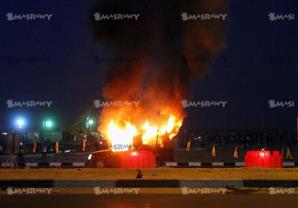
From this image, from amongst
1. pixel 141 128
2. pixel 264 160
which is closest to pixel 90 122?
pixel 141 128

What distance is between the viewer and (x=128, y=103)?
131 feet

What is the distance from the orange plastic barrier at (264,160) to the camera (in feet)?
84.9

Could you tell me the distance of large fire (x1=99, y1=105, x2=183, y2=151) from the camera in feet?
112

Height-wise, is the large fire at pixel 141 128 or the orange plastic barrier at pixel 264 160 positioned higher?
the large fire at pixel 141 128

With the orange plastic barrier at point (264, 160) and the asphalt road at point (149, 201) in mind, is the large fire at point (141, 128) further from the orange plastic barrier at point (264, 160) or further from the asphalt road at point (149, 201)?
the asphalt road at point (149, 201)

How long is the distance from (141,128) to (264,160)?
1112 cm

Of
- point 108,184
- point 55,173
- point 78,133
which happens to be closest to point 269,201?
point 108,184

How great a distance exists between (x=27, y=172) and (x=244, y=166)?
9353 millimetres

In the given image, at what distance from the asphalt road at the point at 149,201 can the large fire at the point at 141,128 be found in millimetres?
15888

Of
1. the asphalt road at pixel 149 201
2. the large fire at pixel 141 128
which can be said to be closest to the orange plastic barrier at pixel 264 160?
the large fire at pixel 141 128

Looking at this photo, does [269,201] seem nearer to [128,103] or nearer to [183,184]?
[183,184]

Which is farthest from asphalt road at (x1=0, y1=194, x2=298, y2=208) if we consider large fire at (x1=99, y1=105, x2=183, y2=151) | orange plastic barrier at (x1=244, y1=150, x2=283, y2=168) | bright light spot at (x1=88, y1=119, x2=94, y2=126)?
bright light spot at (x1=88, y1=119, x2=94, y2=126)

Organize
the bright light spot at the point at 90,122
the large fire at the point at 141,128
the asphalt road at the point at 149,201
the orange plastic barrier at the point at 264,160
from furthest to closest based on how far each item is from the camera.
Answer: the bright light spot at the point at 90,122 < the large fire at the point at 141,128 < the orange plastic barrier at the point at 264,160 < the asphalt road at the point at 149,201

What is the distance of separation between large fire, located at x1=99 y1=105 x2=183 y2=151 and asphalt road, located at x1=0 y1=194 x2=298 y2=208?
15.9 m
